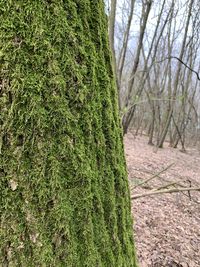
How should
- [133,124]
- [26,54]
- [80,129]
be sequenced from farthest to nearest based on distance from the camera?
[133,124], [80,129], [26,54]

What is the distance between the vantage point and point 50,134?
83cm

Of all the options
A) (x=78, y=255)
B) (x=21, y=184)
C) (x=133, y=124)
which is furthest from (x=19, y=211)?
(x=133, y=124)

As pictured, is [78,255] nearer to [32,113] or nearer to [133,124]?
[32,113]

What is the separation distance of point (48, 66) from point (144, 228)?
12.5 feet

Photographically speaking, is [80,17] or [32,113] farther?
[80,17]

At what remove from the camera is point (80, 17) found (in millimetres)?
916

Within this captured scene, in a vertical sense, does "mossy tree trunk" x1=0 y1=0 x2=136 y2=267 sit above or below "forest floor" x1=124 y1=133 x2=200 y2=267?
above

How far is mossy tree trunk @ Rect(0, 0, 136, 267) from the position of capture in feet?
2.61

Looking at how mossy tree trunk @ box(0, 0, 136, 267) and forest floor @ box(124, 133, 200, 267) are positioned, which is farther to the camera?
forest floor @ box(124, 133, 200, 267)

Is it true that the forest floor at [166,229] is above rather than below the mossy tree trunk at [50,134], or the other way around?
below

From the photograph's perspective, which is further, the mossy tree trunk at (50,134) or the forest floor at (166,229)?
the forest floor at (166,229)

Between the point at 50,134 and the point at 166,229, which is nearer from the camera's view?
the point at 50,134

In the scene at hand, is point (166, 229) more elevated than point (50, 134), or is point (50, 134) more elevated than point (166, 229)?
point (50, 134)

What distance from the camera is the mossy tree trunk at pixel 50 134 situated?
0.80 meters
